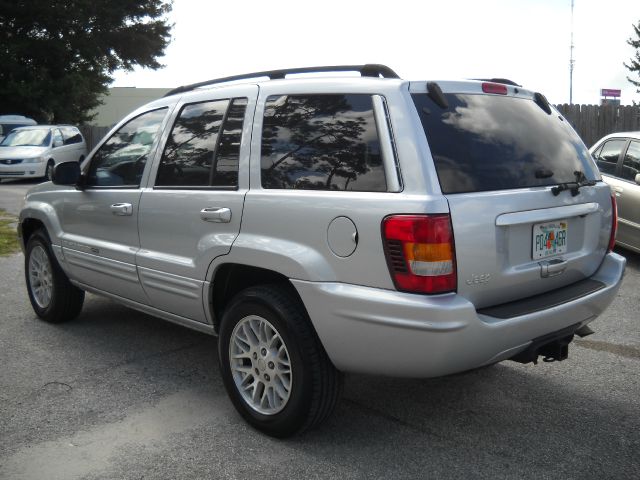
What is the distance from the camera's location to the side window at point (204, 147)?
12.4ft

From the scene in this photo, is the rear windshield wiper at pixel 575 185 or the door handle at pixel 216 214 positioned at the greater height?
the rear windshield wiper at pixel 575 185

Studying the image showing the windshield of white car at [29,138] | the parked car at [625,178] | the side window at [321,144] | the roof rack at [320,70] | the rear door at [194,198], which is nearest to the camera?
the side window at [321,144]

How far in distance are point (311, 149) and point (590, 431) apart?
2042mm

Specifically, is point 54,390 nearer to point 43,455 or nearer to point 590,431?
point 43,455

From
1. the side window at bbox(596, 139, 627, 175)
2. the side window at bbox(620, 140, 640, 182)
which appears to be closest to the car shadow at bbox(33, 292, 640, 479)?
the side window at bbox(620, 140, 640, 182)

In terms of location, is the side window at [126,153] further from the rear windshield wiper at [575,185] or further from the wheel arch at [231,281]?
the rear windshield wiper at [575,185]

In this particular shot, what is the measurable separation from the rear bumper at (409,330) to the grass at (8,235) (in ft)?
22.7

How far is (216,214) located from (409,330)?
1327 millimetres

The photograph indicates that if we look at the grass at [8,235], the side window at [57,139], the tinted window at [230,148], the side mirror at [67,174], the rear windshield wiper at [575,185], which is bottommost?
the grass at [8,235]

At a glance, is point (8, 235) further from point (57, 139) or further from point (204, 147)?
point (57, 139)

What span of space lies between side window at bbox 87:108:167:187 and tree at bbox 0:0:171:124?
90.1ft

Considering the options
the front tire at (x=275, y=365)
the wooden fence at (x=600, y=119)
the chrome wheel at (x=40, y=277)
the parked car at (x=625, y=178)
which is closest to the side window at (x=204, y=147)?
the front tire at (x=275, y=365)

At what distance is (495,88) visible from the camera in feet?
11.6

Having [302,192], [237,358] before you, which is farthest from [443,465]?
[302,192]
